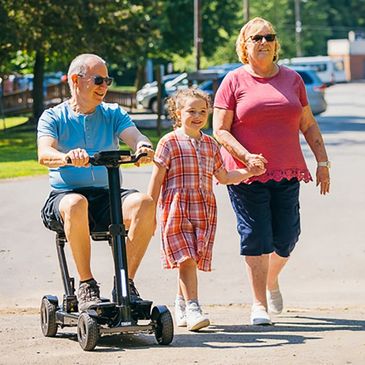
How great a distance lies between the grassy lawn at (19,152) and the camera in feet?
72.0

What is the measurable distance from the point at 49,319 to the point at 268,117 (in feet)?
6.29

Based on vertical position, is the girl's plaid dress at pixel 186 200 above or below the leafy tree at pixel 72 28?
below

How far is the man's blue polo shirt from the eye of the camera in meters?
7.59

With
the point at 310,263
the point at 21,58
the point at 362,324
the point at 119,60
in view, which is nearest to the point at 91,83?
the point at 362,324

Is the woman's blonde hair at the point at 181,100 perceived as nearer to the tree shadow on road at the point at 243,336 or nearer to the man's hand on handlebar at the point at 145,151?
the man's hand on handlebar at the point at 145,151

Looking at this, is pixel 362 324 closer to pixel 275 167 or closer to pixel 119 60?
pixel 275 167

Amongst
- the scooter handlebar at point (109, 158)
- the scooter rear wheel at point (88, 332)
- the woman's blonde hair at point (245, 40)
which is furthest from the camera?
the woman's blonde hair at point (245, 40)

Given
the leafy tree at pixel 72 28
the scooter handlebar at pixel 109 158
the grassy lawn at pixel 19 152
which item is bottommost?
the grassy lawn at pixel 19 152

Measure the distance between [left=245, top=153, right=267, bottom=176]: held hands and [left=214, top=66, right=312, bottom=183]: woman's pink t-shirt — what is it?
29 cm

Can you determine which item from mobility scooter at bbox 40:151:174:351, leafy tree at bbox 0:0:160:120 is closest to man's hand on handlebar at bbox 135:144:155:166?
mobility scooter at bbox 40:151:174:351

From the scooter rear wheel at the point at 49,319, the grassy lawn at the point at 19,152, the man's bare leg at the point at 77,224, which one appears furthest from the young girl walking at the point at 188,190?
the grassy lawn at the point at 19,152

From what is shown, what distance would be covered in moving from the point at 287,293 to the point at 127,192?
3169mm

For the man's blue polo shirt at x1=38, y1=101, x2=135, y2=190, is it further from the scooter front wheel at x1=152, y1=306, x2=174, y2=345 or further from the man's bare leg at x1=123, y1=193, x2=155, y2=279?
the scooter front wheel at x1=152, y1=306, x2=174, y2=345

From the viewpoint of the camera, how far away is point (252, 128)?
27.0ft
